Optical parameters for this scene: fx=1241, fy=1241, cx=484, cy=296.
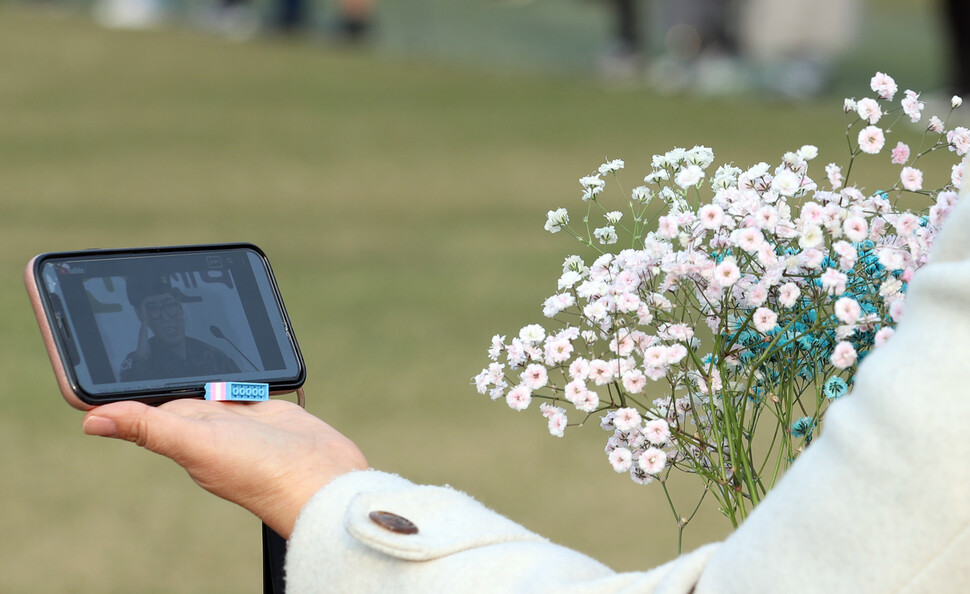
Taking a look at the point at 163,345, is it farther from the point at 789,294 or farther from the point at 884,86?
the point at 884,86

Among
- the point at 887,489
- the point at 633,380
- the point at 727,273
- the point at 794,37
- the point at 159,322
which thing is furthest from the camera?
the point at 794,37

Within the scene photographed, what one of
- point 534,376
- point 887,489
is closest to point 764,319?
point 534,376

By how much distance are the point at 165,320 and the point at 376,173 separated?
940 cm

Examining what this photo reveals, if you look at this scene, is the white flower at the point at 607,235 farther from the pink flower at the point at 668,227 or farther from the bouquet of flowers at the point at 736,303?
the pink flower at the point at 668,227

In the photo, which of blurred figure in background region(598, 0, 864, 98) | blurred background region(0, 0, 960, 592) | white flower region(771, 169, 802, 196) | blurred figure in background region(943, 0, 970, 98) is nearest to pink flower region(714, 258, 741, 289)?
Answer: white flower region(771, 169, 802, 196)

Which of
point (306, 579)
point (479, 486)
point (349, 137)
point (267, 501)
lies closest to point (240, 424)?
point (267, 501)

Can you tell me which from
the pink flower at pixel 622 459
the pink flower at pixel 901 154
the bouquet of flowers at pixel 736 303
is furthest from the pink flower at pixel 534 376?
the pink flower at pixel 901 154

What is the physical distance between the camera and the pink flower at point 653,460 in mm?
1336

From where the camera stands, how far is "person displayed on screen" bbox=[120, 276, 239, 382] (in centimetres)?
144

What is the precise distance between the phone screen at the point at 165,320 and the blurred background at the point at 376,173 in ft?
10.9

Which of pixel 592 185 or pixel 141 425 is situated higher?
pixel 592 185

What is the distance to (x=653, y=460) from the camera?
1342 millimetres

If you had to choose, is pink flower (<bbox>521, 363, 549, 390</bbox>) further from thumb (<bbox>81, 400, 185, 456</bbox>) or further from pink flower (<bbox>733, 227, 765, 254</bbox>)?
thumb (<bbox>81, 400, 185, 456</bbox>)

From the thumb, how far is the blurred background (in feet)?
11.2
